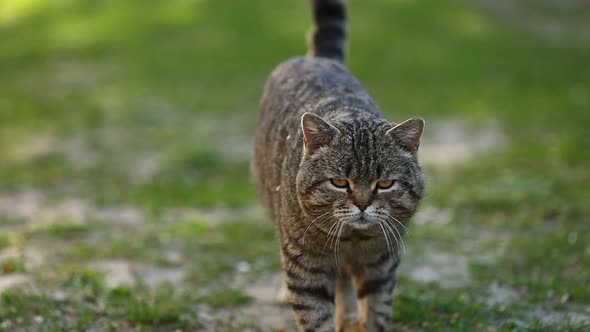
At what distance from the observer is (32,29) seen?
12891mm

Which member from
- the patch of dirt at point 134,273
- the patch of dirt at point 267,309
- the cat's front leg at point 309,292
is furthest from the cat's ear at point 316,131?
the patch of dirt at point 134,273

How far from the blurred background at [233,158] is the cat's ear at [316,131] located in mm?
1377

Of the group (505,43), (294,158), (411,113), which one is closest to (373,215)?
(294,158)

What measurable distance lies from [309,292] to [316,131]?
847 mm

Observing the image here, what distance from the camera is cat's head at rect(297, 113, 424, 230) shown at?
3.41 meters

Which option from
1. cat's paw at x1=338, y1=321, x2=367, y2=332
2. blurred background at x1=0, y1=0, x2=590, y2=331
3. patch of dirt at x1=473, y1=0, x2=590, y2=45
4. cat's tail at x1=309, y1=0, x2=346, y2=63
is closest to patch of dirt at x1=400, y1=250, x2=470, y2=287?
blurred background at x1=0, y1=0, x2=590, y2=331

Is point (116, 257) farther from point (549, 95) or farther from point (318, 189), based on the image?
point (549, 95)

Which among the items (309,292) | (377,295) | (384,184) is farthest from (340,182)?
(377,295)

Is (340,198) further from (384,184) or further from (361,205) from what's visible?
(384,184)

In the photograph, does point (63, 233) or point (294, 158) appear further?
point (63, 233)

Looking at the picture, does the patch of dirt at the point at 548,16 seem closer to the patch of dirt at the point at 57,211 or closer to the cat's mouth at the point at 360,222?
the patch of dirt at the point at 57,211

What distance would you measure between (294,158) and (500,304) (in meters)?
1.74

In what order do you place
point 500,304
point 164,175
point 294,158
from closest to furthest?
point 294,158, point 500,304, point 164,175

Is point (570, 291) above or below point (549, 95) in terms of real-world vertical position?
below
